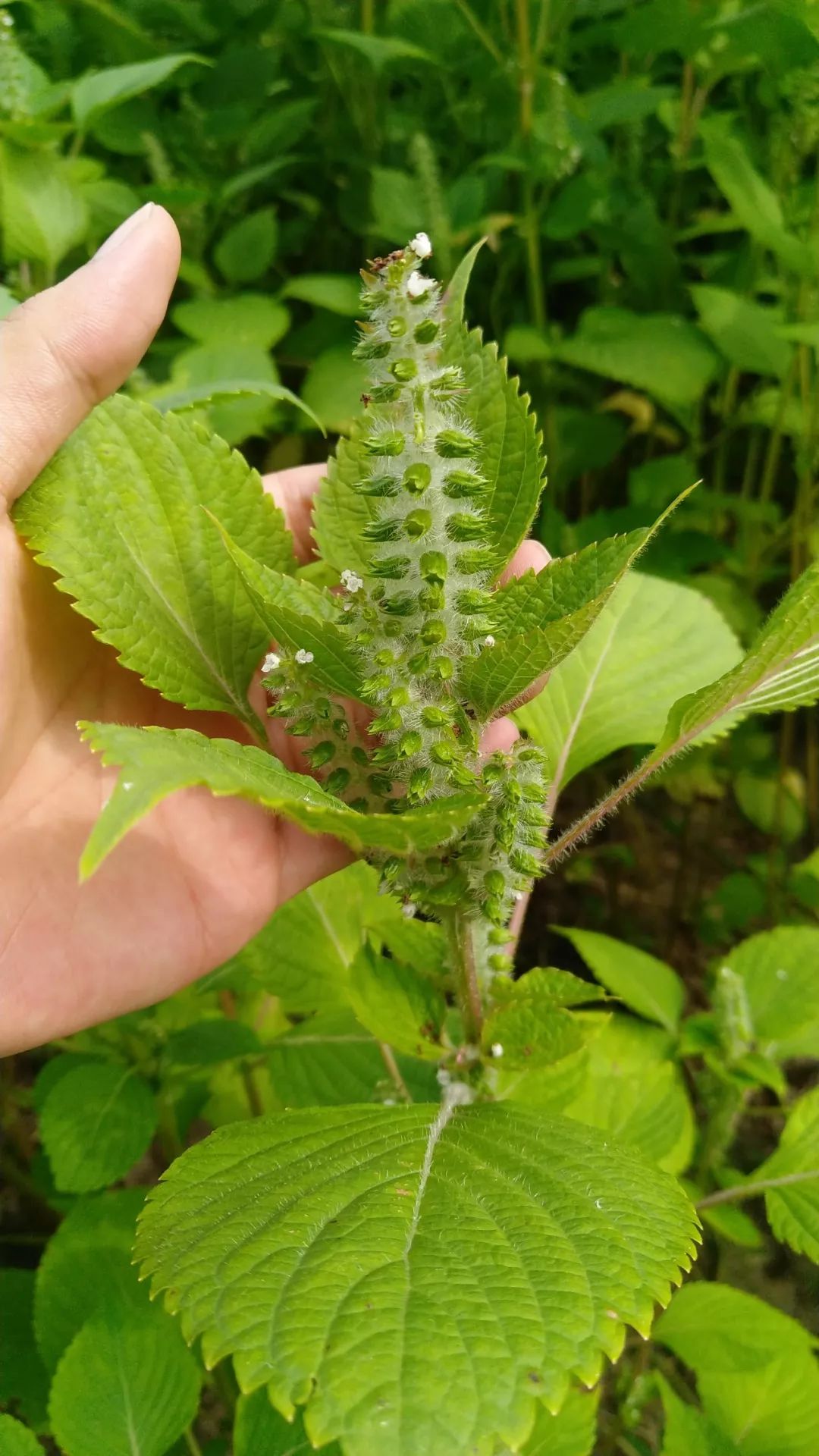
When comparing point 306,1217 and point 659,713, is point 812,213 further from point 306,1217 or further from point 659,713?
point 306,1217

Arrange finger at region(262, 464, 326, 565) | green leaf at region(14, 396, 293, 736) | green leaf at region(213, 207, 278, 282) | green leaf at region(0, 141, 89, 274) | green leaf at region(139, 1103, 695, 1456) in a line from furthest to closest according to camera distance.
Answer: green leaf at region(213, 207, 278, 282) → green leaf at region(0, 141, 89, 274) → finger at region(262, 464, 326, 565) → green leaf at region(14, 396, 293, 736) → green leaf at region(139, 1103, 695, 1456)

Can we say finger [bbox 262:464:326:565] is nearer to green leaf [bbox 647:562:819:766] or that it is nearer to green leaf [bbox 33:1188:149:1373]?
green leaf [bbox 647:562:819:766]

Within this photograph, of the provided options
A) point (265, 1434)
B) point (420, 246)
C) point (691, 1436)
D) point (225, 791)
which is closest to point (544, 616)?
point (420, 246)

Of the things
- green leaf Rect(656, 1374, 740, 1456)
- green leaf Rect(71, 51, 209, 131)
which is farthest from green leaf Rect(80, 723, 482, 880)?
green leaf Rect(71, 51, 209, 131)

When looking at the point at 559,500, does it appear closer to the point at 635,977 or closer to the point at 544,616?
the point at 635,977

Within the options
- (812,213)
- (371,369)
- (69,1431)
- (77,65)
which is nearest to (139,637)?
(371,369)

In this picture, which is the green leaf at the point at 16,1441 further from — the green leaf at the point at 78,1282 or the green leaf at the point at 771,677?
the green leaf at the point at 771,677
